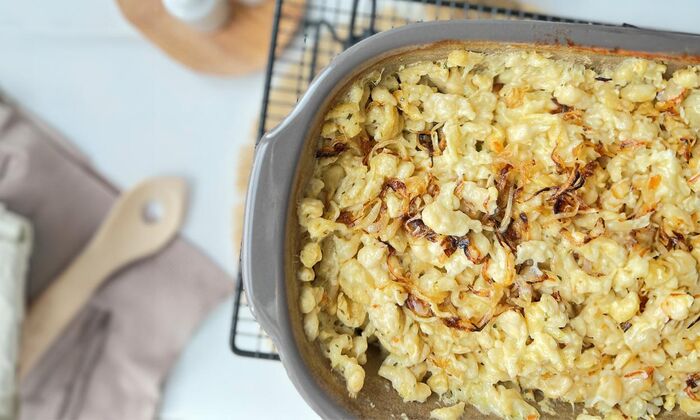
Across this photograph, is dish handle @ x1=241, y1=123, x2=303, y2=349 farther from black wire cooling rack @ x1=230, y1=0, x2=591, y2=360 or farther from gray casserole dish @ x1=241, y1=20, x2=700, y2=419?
black wire cooling rack @ x1=230, y1=0, x2=591, y2=360

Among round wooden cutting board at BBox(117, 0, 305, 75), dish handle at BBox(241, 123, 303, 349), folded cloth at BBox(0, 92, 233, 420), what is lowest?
folded cloth at BBox(0, 92, 233, 420)

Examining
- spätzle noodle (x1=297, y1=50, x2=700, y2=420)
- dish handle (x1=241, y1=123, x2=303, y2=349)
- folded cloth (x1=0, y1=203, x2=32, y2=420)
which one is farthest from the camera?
folded cloth (x1=0, y1=203, x2=32, y2=420)

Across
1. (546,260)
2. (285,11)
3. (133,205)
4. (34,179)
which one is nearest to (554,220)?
(546,260)

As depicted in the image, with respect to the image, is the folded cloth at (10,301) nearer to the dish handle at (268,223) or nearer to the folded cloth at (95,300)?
the folded cloth at (95,300)

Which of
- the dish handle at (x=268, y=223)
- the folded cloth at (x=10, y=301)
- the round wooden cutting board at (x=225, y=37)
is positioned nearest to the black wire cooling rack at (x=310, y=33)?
the round wooden cutting board at (x=225, y=37)

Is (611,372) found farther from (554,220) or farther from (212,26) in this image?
(212,26)

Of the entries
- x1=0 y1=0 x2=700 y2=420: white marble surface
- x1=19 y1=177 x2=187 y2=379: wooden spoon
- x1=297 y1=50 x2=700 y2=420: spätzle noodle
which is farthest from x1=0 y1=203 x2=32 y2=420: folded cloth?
x1=297 y1=50 x2=700 y2=420: spätzle noodle

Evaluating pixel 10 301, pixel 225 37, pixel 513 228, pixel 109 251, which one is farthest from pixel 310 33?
pixel 10 301
